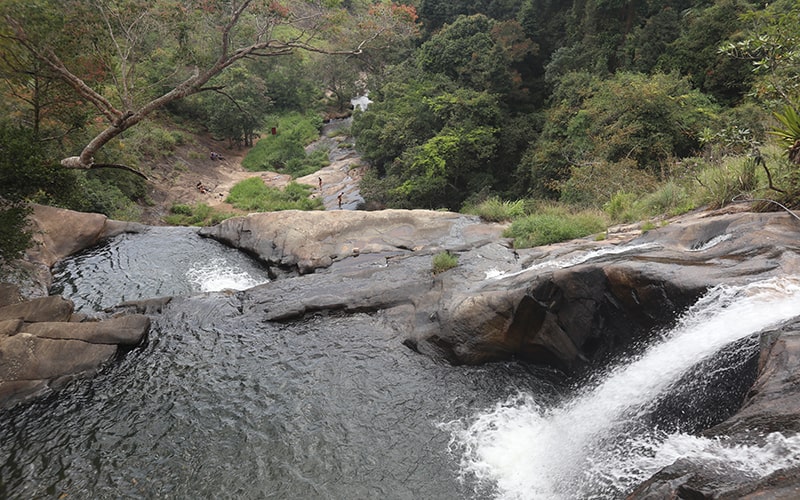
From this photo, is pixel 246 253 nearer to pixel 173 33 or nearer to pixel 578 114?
pixel 173 33

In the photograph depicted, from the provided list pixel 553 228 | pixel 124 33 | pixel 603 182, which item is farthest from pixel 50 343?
pixel 603 182

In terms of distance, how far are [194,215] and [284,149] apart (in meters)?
13.6

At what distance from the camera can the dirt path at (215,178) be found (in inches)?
983

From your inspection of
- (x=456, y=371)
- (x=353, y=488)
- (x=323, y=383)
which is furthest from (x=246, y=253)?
(x=353, y=488)

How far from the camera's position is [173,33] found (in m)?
12.2

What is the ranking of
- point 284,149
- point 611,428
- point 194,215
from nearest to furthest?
point 611,428 → point 194,215 → point 284,149

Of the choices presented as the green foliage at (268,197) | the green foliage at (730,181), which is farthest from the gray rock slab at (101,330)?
the green foliage at (268,197)

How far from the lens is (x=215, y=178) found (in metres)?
29.9

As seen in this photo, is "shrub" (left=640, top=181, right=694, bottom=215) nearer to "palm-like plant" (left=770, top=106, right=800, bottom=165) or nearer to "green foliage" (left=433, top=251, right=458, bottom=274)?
"palm-like plant" (left=770, top=106, right=800, bottom=165)

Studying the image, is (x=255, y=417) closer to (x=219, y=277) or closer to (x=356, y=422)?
(x=356, y=422)

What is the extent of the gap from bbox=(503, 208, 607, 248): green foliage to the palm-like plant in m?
4.25

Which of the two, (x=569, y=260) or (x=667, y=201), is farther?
(x=667, y=201)

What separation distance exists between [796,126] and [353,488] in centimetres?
856

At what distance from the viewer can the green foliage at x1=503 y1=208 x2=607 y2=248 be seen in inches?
438
